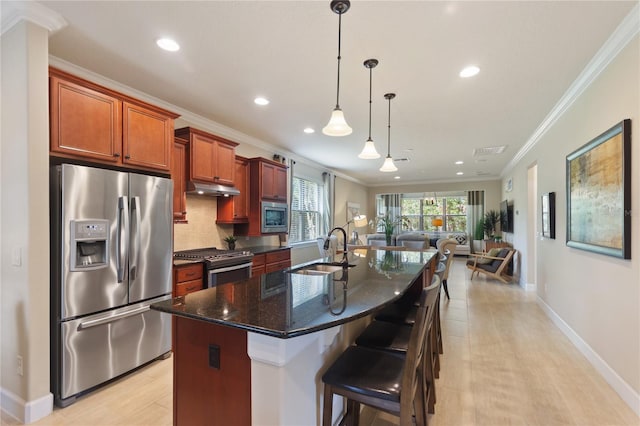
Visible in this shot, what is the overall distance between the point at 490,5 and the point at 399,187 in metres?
9.51

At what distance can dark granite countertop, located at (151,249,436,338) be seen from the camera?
1.15 meters

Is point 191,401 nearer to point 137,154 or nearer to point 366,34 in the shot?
point 137,154

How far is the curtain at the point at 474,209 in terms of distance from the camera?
10117 mm

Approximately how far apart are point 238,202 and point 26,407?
2914mm

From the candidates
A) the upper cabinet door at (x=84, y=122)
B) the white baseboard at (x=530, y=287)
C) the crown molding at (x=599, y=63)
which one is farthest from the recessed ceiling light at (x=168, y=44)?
the white baseboard at (x=530, y=287)

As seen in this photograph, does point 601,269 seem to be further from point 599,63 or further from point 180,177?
point 180,177

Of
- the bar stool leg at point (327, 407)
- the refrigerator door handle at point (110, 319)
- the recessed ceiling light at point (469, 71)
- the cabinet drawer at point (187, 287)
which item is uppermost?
the recessed ceiling light at point (469, 71)

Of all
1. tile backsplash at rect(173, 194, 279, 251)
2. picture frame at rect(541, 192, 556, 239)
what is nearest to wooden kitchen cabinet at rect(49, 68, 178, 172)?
tile backsplash at rect(173, 194, 279, 251)

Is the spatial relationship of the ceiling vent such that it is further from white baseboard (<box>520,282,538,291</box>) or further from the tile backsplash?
the tile backsplash

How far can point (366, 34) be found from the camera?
2.16m

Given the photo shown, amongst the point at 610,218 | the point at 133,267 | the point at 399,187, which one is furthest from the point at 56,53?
the point at 399,187

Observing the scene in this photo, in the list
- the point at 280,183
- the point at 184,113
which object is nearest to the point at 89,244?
the point at 184,113

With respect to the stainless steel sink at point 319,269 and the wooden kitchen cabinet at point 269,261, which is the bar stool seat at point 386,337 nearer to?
the stainless steel sink at point 319,269

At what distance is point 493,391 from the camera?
233cm
